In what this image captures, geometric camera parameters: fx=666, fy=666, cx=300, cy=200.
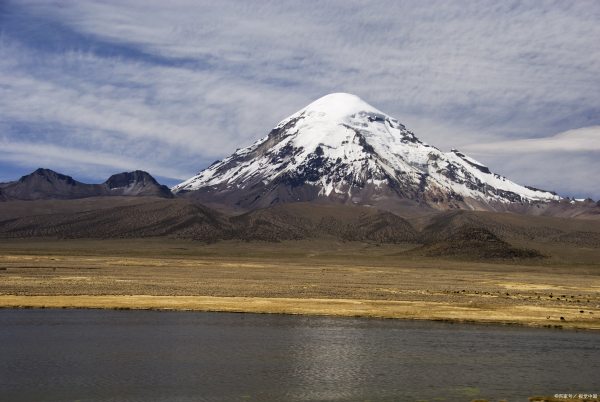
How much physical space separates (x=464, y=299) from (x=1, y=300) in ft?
185

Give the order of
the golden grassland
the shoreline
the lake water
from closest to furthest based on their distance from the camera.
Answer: the lake water, the shoreline, the golden grassland

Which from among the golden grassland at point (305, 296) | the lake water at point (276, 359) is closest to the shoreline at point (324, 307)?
the golden grassland at point (305, 296)

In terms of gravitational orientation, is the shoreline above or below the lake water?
above

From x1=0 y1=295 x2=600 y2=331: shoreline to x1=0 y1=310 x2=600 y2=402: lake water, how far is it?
3.59 metres

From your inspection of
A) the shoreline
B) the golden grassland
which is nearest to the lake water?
the shoreline

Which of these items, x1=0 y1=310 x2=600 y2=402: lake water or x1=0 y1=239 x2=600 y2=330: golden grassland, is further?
x1=0 y1=239 x2=600 y2=330: golden grassland

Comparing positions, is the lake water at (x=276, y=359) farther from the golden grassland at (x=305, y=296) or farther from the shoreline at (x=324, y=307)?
the golden grassland at (x=305, y=296)

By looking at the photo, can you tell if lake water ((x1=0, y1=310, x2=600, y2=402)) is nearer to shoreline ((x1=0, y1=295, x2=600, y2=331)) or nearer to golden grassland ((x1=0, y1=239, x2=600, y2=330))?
shoreline ((x1=0, y1=295, x2=600, y2=331))

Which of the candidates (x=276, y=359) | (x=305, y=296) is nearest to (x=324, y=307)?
(x=305, y=296)

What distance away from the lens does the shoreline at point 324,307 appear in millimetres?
69269

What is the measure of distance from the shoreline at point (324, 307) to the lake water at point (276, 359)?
3585 millimetres

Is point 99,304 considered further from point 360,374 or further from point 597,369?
point 597,369

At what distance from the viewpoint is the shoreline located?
69269mm

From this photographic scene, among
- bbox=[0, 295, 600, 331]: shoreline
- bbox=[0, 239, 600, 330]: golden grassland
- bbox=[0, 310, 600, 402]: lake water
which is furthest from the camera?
bbox=[0, 239, 600, 330]: golden grassland
